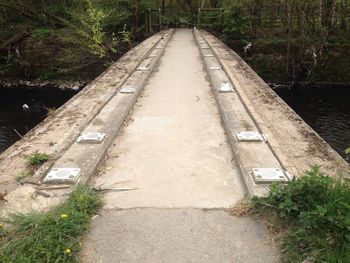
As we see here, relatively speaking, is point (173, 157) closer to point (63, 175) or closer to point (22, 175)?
point (63, 175)

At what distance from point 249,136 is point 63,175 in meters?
2.18

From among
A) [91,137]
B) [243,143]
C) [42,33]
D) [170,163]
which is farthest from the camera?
[42,33]

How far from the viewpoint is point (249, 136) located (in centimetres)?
421

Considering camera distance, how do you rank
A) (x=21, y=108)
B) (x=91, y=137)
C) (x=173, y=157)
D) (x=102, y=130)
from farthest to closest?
(x=21, y=108), (x=102, y=130), (x=91, y=137), (x=173, y=157)

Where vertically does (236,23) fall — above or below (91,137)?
above

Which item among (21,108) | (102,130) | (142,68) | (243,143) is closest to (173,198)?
(243,143)

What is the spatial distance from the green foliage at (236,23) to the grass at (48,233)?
645 inches

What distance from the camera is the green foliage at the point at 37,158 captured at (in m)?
3.63

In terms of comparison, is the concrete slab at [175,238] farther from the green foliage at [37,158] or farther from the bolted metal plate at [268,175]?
the green foliage at [37,158]

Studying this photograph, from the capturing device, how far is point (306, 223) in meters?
2.50

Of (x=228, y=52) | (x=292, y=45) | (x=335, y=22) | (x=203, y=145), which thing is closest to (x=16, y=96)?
(x=228, y=52)

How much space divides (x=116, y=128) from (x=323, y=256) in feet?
9.92

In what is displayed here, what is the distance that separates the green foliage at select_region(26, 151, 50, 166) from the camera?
3.63m

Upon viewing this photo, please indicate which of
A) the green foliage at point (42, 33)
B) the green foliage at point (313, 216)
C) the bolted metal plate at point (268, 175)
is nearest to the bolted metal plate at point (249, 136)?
the bolted metal plate at point (268, 175)
